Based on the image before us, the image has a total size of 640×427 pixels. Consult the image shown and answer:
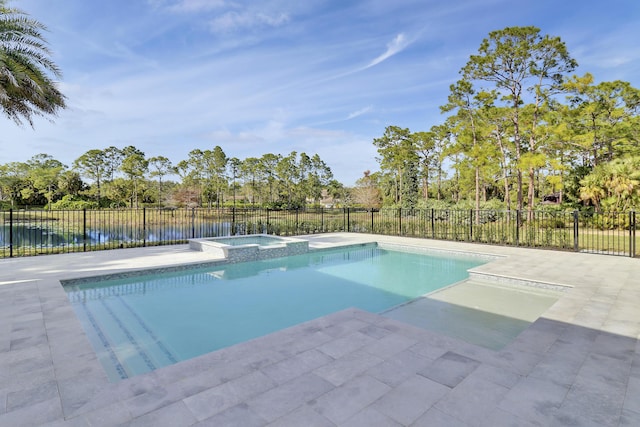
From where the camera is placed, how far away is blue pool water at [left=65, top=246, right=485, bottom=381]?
348 cm

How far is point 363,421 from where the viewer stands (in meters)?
1.83

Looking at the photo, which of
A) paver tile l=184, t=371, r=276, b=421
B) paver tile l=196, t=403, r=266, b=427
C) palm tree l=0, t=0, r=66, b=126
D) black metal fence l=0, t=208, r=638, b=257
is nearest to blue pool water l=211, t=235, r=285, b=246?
black metal fence l=0, t=208, r=638, b=257

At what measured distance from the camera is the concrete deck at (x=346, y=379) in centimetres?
189

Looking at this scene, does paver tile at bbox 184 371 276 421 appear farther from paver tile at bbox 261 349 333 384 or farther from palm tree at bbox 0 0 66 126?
palm tree at bbox 0 0 66 126

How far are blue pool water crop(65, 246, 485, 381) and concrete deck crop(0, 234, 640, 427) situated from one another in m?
0.55

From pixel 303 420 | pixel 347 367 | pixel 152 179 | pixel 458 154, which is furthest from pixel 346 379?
pixel 152 179

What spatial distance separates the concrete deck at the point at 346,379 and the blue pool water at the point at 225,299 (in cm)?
55

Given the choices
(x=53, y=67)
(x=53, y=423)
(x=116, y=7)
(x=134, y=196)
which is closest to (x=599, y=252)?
(x=53, y=423)

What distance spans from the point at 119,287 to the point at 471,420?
572 centimetres

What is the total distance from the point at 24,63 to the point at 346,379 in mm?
9307

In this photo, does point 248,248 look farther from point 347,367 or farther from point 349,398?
point 349,398

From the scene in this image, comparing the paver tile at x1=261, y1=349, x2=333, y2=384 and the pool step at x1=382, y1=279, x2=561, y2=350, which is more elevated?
the paver tile at x1=261, y1=349, x2=333, y2=384

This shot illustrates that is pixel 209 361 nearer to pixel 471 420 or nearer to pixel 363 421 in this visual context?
pixel 363 421

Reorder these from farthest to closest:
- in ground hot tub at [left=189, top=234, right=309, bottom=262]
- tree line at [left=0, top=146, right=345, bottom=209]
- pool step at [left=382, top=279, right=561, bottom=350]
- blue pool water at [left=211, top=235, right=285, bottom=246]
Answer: tree line at [left=0, top=146, right=345, bottom=209] < blue pool water at [left=211, top=235, right=285, bottom=246] < in ground hot tub at [left=189, top=234, right=309, bottom=262] < pool step at [left=382, top=279, right=561, bottom=350]
